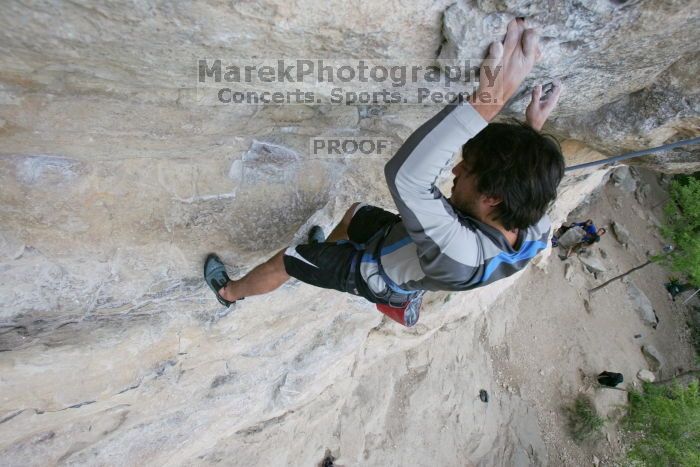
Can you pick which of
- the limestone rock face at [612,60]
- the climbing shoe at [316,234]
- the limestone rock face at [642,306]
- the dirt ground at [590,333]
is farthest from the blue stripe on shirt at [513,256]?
the limestone rock face at [642,306]

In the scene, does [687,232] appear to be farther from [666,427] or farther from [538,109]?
[538,109]

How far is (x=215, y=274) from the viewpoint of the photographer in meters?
2.84

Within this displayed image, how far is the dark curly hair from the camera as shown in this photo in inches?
68.9

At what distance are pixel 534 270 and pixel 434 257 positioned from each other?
7.87m

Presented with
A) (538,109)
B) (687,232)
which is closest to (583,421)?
(687,232)

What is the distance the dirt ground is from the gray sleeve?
633cm

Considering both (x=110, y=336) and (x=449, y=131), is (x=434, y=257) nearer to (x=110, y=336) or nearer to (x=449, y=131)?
(x=449, y=131)

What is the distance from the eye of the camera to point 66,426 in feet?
9.93

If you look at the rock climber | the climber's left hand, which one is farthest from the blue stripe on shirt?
the climber's left hand

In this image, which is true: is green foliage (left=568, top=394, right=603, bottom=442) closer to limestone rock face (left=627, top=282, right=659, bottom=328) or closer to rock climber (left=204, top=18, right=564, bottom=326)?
limestone rock face (left=627, top=282, right=659, bottom=328)

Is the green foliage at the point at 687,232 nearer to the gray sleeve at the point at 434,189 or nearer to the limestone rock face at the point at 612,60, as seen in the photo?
the limestone rock face at the point at 612,60

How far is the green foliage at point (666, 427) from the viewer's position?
308 inches

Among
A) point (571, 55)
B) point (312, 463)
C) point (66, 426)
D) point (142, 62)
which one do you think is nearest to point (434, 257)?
point (571, 55)

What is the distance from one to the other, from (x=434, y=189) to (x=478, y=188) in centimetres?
25
